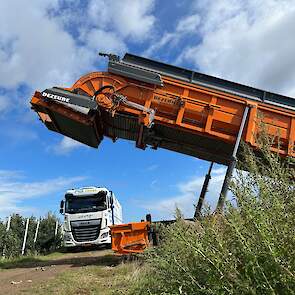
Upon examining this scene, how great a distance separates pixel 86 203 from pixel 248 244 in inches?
751

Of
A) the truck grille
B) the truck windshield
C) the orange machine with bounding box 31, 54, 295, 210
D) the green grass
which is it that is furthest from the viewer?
the truck windshield

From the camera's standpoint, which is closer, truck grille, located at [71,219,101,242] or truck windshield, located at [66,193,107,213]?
truck grille, located at [71,219,101,242]

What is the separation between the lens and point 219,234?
8.95 feet

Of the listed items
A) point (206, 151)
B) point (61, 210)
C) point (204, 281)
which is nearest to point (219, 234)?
point (204, 281)

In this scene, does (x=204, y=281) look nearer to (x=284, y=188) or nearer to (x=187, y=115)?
(x=284, y=188)

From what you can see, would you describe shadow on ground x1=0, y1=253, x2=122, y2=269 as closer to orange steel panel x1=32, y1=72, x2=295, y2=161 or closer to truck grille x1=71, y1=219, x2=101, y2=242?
orange steel panel x1=32, y1=72, x2=295, y2=161

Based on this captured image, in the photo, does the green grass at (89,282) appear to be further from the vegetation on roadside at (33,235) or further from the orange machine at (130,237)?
the vegetation on roadside at (33,235)

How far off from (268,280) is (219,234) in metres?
0.46

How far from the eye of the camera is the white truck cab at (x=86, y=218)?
2041 centimetres

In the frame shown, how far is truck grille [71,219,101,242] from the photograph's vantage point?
2041cm

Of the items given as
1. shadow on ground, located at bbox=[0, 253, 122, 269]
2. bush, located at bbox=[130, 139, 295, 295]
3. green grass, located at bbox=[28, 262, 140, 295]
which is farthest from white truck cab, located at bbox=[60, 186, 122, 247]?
bush, located at bbox=[130, 139, 295, 295]

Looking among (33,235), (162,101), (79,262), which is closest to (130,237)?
(79,262)

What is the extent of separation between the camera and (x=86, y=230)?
20406 mm

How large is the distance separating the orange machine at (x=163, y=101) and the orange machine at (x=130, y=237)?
2.78 meters
